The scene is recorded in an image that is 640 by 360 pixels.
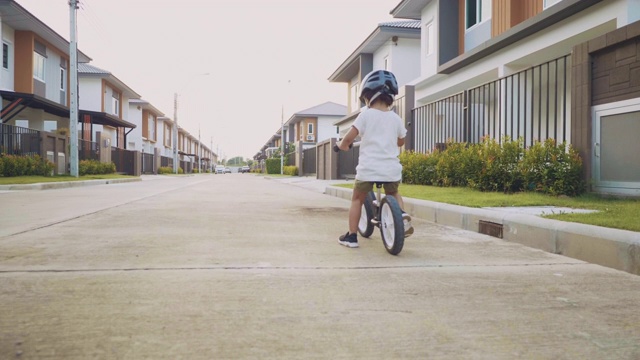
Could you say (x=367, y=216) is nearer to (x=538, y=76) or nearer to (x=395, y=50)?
(x=538, y=76)

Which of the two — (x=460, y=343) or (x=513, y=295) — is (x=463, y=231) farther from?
(x=460, y=343)

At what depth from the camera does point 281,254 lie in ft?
13.0

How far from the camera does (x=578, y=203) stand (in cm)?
606

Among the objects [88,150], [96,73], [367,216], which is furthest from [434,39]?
[96,73]

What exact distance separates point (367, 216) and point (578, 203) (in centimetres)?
315

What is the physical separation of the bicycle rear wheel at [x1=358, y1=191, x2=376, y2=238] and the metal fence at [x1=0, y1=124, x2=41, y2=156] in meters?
17.0

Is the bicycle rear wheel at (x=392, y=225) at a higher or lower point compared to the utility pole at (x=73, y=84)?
lower

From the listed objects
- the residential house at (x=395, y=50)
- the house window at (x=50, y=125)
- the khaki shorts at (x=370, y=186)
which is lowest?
the khaki shorts at (x=370, y=186)

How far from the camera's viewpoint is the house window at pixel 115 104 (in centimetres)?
3702

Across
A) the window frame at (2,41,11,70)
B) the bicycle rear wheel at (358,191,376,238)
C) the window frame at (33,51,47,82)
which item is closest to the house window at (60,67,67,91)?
the window frame at (33,51,47,82)

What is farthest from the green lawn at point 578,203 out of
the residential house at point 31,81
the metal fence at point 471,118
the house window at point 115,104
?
the house window at point 115,104

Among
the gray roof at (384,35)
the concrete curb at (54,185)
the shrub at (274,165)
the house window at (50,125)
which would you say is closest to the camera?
the concrete curb at (54,185)

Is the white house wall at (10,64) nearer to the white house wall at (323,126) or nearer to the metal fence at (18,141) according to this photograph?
the metal fence at (18,141)

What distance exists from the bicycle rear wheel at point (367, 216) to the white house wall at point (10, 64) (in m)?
22.4
